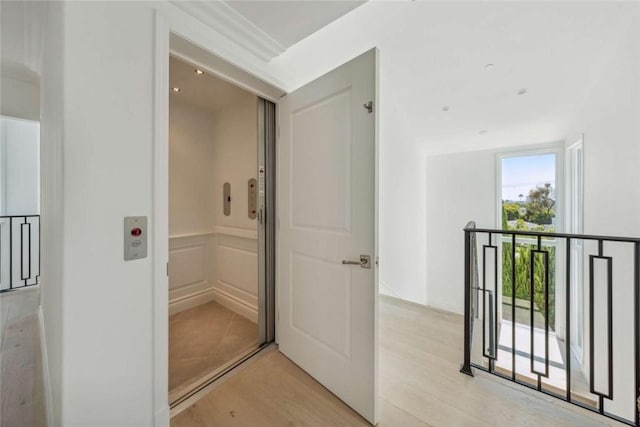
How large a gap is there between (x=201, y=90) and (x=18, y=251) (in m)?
3.82

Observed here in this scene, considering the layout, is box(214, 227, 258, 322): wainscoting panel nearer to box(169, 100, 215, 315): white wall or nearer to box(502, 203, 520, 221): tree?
box(169, 100, 215, 315): white wall

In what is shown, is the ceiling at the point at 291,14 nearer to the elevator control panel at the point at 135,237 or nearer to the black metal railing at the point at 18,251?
the elevator control panel at the point at 135,237

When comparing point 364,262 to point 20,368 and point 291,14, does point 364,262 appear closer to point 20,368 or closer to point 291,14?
point 291,14

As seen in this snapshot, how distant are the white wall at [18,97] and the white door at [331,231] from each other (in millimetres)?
2758

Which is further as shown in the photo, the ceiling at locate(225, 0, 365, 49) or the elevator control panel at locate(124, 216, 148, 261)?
the ceiling at locate(225, 0, 365, 49)

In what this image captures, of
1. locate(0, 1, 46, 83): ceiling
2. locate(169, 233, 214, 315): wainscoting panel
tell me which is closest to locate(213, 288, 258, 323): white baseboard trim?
locate(169, 233, 214, 315): wainscoting panel

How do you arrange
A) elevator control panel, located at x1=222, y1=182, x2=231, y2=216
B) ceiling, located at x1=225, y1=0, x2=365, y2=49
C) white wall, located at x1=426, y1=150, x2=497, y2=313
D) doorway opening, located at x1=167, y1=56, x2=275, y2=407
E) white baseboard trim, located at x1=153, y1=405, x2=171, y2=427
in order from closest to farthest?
white baseboard trim, located at x1=153, y1=405, x2=171, y2=427
ceiling, located at x1=225, y1=0, x2=365, y2=49
doorway opening, located at x1=167, y1=56, x2=275, y2=407
elevator control panel, located at x1=222, y1=182, x2=231, y2=216
white wall, located at x1=426, y1=150, x2=497, y2=313

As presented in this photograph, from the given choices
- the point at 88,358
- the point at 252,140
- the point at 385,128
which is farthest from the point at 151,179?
the point at 385,128

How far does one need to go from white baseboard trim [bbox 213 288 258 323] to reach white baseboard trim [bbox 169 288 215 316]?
90 millimetres

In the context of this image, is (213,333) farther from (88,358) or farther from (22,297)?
(22,297)

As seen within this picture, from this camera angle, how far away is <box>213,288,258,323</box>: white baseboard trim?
103 inches

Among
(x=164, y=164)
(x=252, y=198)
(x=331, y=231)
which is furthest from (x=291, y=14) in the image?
(x=252, y=198)

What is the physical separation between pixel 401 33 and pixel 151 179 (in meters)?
2.38

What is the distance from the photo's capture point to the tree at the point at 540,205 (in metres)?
3.74
